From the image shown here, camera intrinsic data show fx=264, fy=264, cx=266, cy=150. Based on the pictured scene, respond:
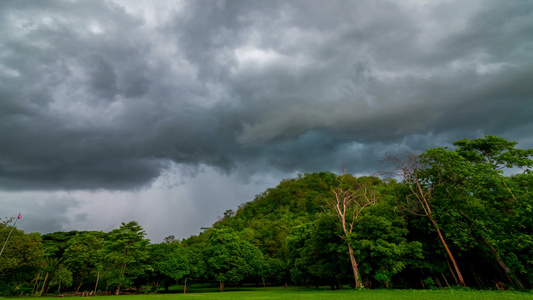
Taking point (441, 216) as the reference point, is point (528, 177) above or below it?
above

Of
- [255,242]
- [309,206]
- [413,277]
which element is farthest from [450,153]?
[309,206]

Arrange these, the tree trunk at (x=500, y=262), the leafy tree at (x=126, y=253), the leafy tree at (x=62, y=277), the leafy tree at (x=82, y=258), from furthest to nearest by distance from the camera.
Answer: the leafy tree at (x=82, y=258) < the leafy tree at (x=62, y=277) < the leafy tree at (x=126, y=253) < the tree trunk at (x=500, y=262)

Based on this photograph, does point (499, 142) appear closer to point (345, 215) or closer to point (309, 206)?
point (345, 215)

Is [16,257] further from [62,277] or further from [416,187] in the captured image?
[416,187]

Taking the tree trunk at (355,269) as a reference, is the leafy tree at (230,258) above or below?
above

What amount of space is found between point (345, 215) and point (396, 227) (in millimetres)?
7368

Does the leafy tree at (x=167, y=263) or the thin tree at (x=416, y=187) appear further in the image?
the leafy tree at (x=167, y=263)

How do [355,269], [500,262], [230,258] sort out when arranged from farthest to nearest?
[230,258]
[355,269]
[500,262]

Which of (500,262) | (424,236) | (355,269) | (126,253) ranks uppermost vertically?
(126,253)

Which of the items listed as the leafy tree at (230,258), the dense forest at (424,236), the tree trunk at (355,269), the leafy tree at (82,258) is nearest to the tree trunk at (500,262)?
the dense forest at (424,236)

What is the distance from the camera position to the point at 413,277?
45.9m

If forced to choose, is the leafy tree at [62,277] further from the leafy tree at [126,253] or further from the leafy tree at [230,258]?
the leafy tree at [230,258]

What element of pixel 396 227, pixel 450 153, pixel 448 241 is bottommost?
pixel 448 241

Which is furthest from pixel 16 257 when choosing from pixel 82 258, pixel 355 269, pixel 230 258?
pixel 355 269
